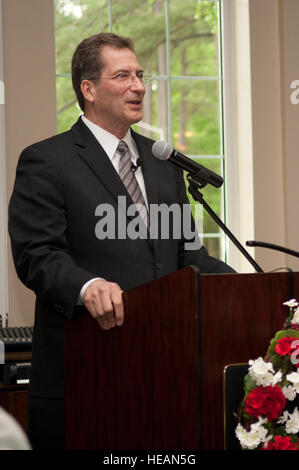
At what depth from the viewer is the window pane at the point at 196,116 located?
167 inches

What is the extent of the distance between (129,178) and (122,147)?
12cm

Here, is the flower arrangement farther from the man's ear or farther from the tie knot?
the man's ear

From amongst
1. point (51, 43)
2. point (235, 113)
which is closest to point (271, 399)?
point (51, 43)

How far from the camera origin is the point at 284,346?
5.08 feet

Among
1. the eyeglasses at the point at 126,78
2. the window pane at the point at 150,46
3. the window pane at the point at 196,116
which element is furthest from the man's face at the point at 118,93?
the window pane at the point at 196,116

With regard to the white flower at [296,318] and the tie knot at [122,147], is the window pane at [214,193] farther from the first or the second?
the white flower at [296,318]

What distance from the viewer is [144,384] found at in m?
1.66

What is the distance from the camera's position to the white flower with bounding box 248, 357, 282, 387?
1.53 meters

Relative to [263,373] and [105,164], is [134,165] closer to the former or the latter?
[105,164]

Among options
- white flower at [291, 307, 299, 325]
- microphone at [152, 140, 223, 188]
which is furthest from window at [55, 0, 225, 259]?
white flower at [291, 307, 299, 325]

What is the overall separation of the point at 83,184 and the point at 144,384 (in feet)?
2.30

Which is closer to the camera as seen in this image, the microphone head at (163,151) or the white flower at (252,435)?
the white flower at (252,435)

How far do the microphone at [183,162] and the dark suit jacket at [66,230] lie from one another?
254 millimetres

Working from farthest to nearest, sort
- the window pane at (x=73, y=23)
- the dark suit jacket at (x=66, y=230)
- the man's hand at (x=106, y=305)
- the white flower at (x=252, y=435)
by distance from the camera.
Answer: the window pane at (x=73, y=23)
the dark suit jacket at (x=66, y=230)
the man's hand at (x=106, y=305)
the white flower at (x=252, y=435)
